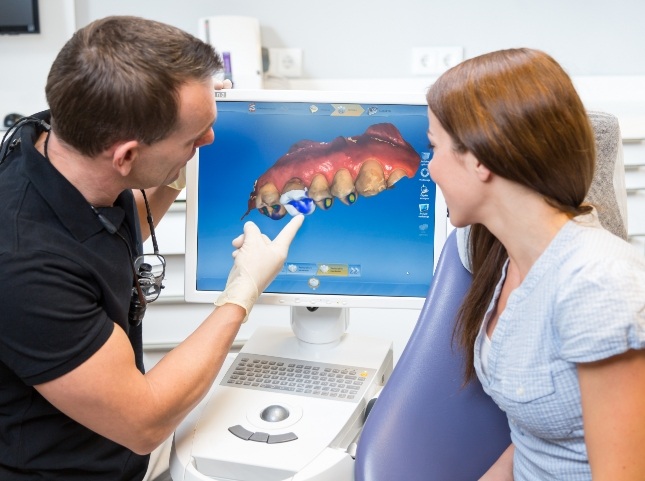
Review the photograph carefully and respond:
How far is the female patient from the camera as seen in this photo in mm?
897

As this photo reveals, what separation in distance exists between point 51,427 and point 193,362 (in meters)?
0.24

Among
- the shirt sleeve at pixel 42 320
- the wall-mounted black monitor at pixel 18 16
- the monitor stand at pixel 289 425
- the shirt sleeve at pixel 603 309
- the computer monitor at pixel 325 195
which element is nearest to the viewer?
the shirt sleeve at pixel 603 309

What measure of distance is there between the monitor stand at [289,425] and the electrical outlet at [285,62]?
135 cm

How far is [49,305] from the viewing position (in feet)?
3.27

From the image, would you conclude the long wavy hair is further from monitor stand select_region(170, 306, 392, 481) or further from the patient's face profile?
monitor stand select_region(170, 306, 392, 481)

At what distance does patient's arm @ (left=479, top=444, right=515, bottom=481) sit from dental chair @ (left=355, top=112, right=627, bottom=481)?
0.13ft

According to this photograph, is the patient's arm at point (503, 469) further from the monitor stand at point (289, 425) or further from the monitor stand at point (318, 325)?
the monitor stand at point (318, 325)

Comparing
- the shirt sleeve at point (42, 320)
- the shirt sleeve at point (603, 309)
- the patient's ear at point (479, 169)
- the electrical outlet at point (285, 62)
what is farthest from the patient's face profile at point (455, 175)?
the electrical outlet at point (285, 62)

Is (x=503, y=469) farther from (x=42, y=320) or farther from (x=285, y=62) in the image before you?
(x=285, y=62)

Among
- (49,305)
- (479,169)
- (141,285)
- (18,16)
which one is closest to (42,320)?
(49,305)

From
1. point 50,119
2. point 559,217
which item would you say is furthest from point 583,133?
point 50,119

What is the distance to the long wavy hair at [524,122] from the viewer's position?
3.13ft

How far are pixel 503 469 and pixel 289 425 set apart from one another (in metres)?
0.36

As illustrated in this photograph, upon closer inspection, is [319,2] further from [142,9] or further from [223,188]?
[223,188]
